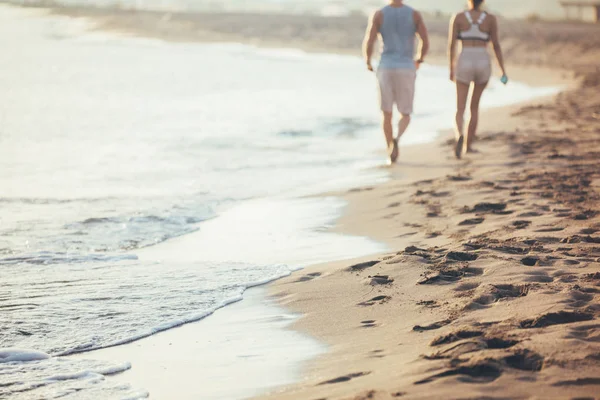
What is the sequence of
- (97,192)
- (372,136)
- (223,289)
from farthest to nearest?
(372,136) < (97,192) < (223,289)

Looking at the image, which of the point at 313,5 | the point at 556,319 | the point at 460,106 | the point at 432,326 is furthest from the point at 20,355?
the point at 313,5

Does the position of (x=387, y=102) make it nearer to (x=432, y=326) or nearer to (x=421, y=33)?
(x=421, y=33)

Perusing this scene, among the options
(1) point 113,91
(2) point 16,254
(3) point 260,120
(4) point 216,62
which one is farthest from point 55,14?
(2) point 16,254

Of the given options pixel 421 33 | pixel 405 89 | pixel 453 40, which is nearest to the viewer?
pixel 453 40

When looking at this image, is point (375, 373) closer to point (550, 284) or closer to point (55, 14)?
point (550, 284)

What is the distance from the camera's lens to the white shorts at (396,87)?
30.3 ft

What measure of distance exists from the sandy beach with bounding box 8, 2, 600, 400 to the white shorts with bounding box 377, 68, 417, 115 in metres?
0.62

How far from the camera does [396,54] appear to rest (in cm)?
916

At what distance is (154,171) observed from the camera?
32.9 ft

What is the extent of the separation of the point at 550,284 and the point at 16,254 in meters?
3.45

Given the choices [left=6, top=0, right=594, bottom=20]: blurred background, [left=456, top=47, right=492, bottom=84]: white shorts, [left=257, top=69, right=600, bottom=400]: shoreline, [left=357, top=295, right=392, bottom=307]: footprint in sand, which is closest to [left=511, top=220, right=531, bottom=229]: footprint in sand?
[left=257, top=69, right=600, bottom=400]: shoreline

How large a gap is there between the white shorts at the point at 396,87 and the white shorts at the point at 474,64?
49 centimetres

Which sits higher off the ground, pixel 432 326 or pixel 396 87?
pixel 396 87

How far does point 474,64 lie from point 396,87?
809 mm
